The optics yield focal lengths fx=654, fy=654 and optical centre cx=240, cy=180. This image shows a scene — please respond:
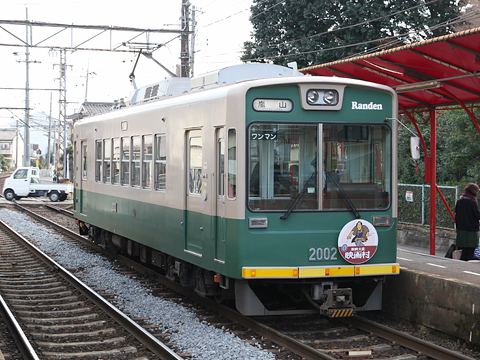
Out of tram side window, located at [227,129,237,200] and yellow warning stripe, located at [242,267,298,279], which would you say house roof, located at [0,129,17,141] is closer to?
tram side window, located at [227,129,237,200]

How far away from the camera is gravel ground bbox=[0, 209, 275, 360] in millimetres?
6852

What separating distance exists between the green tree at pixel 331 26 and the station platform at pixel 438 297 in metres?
15.7

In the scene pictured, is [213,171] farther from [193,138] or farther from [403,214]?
[403,214]

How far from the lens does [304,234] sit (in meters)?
7.43

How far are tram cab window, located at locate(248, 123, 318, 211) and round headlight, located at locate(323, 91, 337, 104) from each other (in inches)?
13.6

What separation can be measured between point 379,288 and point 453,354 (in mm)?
1695

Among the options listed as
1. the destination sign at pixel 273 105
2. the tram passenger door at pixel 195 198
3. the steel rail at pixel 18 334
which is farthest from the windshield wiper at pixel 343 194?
the steel rail at pixel 18 334

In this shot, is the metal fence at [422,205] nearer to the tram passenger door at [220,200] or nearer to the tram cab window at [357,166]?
the tram cab window at [357,166]

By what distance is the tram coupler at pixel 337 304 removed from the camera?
290 inches

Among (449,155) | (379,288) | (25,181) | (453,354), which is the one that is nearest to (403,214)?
(449,155)

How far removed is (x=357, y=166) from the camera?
767 centimetres

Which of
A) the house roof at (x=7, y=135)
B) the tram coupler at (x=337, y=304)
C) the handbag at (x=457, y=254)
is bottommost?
the tram coupler at (x=337, y=304)

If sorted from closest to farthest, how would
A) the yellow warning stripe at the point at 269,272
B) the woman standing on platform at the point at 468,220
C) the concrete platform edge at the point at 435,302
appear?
the concrete platform edge at the point at 435,302 < the yellow warning stripe at the point at 269,272 < the woman standing on platform at the point at 468,220

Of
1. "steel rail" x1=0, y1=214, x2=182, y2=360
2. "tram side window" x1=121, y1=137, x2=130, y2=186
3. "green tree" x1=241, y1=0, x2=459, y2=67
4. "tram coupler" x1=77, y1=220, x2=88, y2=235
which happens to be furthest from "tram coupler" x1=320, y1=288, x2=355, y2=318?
"green tree" x1=241, y1=0, x2=459, y2=67
